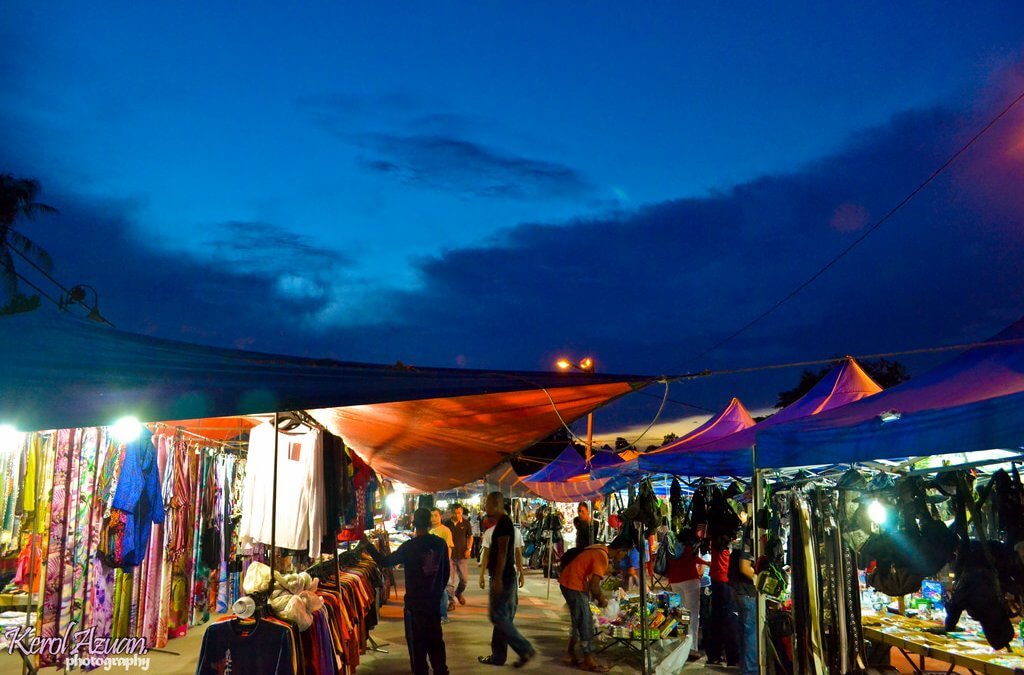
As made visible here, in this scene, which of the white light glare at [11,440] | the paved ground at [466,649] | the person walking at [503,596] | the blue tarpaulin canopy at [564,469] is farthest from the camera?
the blue tarpaulin canopy at [564,469]

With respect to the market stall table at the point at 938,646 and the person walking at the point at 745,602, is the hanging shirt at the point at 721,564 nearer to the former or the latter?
the person walking at the point at 745,602

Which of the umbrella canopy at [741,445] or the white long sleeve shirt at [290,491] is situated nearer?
the white long sleeve shirt at [290,491]

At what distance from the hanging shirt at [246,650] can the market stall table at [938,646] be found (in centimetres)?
564

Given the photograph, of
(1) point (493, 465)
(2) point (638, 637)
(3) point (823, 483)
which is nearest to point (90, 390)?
(3) point (823, 483)

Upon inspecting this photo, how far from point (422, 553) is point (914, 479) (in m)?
5.14

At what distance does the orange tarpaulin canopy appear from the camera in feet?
18.7

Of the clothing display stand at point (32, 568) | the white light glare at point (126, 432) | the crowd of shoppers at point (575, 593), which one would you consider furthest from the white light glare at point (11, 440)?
the crowd of shoppers at point (575, 593)

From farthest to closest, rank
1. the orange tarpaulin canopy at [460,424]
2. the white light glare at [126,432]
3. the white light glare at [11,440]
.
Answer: the white light glare at [126,432]
the white light glare at [11,440]
the orange tarpaulin canopy at [460,424]

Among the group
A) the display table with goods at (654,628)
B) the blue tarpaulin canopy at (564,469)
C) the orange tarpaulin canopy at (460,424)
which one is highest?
the orange tarpaulin canopy at (460,424)

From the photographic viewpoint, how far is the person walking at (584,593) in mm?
10500

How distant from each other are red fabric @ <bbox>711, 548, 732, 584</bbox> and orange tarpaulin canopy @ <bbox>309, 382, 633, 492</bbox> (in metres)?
3.33

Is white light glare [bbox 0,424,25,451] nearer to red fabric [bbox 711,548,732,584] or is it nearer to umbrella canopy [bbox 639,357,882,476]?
umbrella canopy [bbox 639,357,882,476]

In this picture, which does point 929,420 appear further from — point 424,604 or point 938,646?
point 424,604

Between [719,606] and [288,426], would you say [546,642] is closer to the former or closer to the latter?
[719,606]
